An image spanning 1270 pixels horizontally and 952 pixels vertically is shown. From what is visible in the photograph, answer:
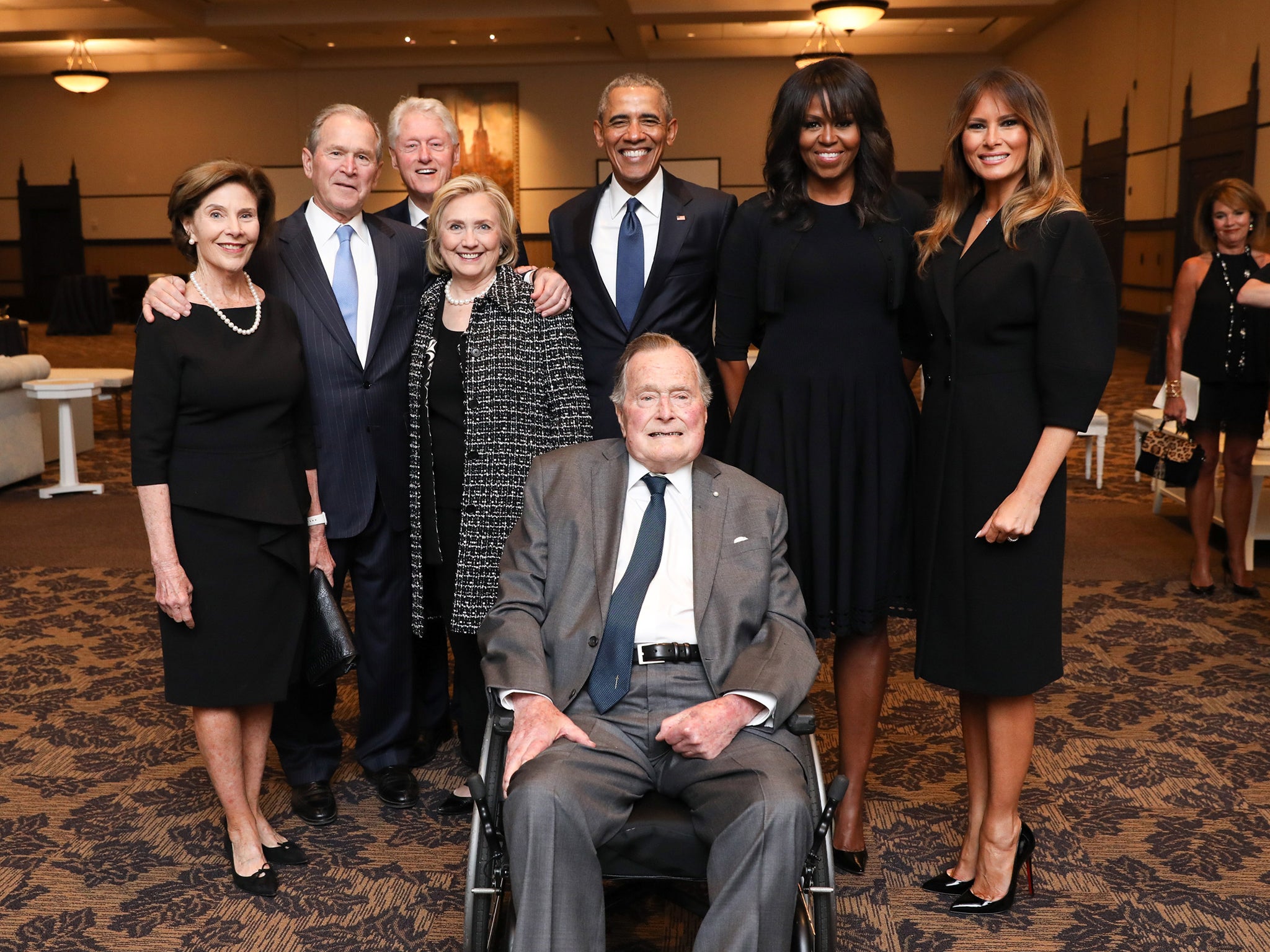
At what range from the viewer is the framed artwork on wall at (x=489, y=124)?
19562 mm

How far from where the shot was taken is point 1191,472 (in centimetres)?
545

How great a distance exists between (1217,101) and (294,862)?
12283 mm

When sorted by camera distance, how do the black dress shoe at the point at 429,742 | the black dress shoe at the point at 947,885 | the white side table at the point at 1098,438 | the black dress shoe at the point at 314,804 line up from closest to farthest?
1. the black dress shoe at the point at 947,885
2. the black dress shoe at the point at 314,804
3. the black dress shoe at the point at 429,742
4. the white side table at the point at 1098,438

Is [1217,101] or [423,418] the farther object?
[1217,101]

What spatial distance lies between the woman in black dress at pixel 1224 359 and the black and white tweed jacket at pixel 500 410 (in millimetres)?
3569

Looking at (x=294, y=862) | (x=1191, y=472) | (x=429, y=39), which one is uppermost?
(x=429, y=39)

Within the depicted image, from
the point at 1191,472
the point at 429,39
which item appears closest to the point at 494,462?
the point at 1191,472

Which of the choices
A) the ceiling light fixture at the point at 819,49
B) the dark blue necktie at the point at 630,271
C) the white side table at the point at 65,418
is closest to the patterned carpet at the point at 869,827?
the dark blue necktie at the point at 630,271

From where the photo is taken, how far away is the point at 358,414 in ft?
10.4

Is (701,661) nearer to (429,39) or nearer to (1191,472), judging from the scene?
(1191,472)

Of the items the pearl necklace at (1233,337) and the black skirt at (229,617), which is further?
the pearl necklace at (1233,337)

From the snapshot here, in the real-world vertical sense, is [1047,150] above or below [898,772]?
above

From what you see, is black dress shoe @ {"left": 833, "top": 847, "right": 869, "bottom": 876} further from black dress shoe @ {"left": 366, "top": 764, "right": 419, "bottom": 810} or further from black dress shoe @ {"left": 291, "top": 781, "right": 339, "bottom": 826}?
black dress shoe @ {"left": 291, "top": 781, "right": 339, "bottom": 826}

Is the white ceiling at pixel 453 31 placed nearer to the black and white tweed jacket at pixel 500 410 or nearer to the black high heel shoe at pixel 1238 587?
the black high heel shoe at pixel 1238 587
